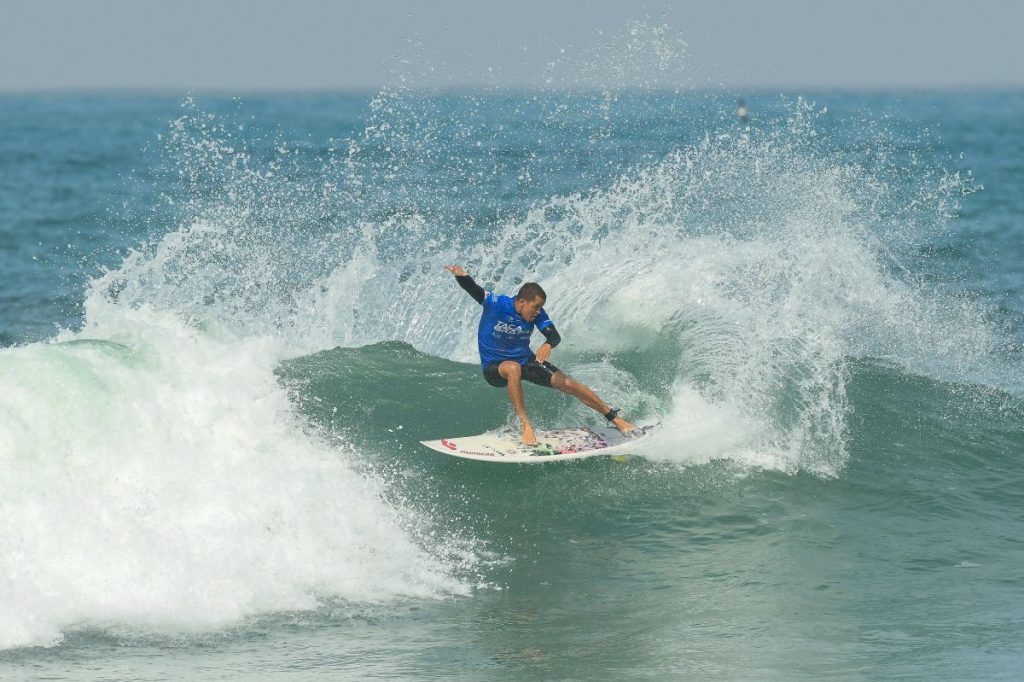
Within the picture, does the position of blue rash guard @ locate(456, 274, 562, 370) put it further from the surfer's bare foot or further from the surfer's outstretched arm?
the surfer's bare foot

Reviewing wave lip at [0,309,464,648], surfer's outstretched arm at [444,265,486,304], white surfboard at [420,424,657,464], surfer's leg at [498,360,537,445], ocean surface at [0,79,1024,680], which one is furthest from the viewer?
surfer's leg at [498,360,537,445]

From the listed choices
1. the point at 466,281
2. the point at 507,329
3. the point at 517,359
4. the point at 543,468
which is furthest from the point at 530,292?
the point at 543,468

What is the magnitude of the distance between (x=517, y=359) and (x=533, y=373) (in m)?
0.19

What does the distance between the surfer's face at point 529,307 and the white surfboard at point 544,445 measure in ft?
3.65

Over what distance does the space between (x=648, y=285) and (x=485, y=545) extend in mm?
5664

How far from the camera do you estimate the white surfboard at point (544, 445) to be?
11.3 meters

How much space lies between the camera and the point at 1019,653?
809 centimetres

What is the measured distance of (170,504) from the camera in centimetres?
959

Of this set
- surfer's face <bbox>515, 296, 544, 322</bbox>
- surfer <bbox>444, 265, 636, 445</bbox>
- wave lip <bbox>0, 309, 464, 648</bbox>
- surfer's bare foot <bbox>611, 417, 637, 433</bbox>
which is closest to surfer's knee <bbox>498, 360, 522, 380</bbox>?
surfer <bbox>444, 265, 636, 445</bbox>

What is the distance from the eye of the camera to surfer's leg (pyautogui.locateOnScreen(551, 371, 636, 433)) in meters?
11.6

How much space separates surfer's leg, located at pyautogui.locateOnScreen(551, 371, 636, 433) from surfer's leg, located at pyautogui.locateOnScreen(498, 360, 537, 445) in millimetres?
327

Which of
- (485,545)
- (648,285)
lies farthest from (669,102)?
(485,545)

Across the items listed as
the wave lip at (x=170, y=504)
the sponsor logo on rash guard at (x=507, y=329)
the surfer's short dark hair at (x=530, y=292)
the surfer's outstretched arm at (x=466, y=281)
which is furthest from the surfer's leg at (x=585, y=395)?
the wave lip at (x=170, y=504)

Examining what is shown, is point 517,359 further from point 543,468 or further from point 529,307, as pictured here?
point 543,468
